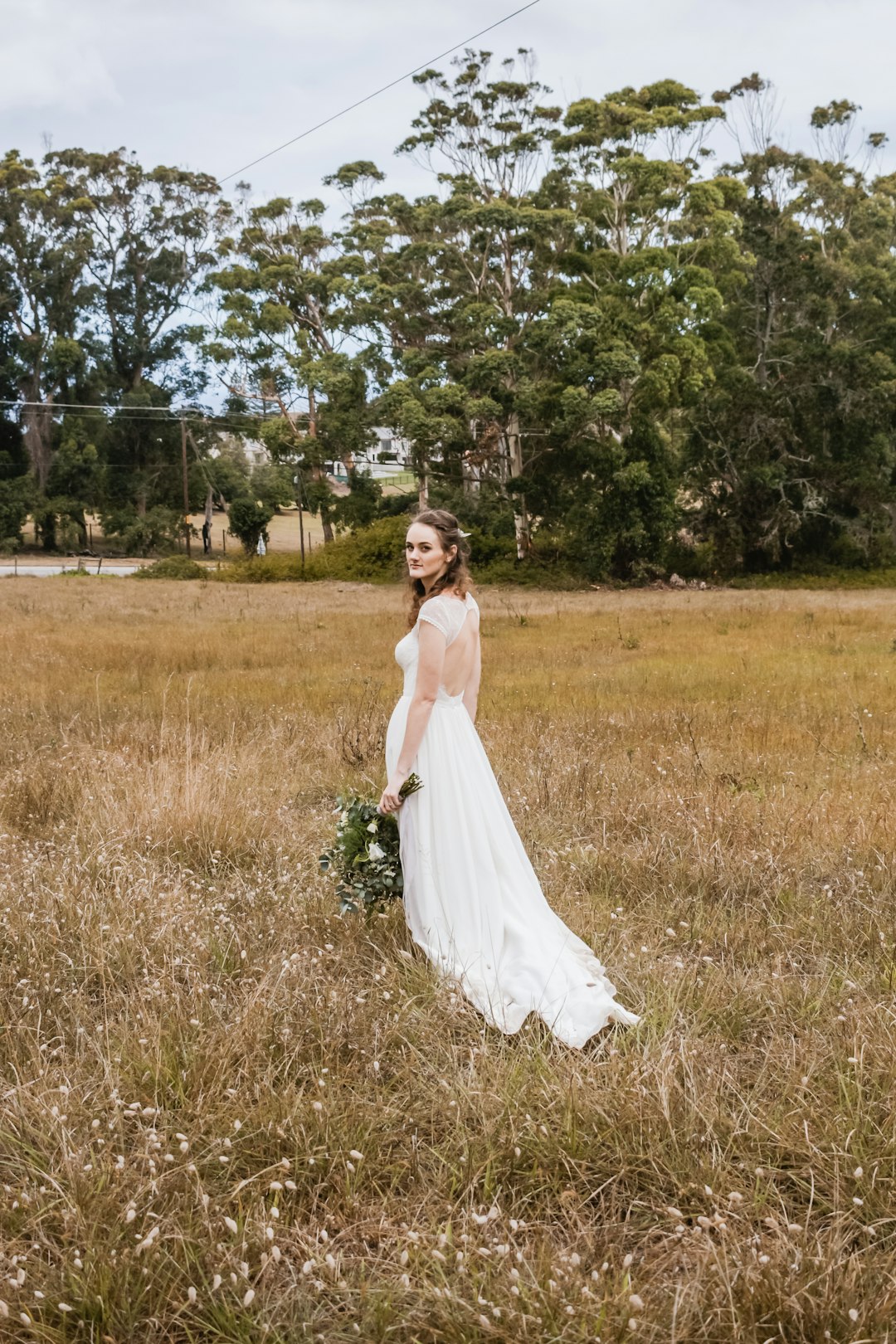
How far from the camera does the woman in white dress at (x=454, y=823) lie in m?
4.38

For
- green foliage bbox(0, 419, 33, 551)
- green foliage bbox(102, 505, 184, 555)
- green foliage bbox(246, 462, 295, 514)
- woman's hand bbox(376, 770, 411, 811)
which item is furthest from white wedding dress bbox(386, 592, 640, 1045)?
green foliage bbox(102, 505, 184, 555)

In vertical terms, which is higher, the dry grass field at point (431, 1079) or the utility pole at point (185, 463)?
the utility pole at point (185, 463)

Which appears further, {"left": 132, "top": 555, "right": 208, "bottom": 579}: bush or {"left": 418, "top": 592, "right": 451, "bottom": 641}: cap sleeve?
{"left": 132, "top": 555, "right": 208, "bottom": 579}: bush

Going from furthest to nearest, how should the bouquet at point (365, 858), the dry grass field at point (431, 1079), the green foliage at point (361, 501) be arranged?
the green foliage at point (361, 501) → the bouquet at point (365, 858) → the dry grass field at point (431, 1079)

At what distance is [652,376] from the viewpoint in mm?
31203

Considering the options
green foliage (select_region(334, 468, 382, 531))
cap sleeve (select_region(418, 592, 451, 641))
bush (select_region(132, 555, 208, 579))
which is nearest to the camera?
cap sleeve (select_region(418, 592, 451, 641))

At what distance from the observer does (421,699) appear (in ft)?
14.6

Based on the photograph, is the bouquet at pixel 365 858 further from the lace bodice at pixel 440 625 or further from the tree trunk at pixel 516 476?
the tree trunk at pixel 516 476

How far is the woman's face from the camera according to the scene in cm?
448

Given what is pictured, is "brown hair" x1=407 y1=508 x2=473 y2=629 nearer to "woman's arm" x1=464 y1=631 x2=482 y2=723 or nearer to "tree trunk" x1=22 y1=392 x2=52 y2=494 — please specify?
"woman's arm" x1=464 y1=631 x2=482 y2=723

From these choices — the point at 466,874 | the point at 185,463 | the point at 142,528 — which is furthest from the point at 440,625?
the point at 142,528

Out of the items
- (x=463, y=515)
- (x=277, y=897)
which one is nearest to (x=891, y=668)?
(x=277, y=897)

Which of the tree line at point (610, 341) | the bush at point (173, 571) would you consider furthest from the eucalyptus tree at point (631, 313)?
the bush at point (173, 571)

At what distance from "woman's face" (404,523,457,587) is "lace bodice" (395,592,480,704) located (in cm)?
11
